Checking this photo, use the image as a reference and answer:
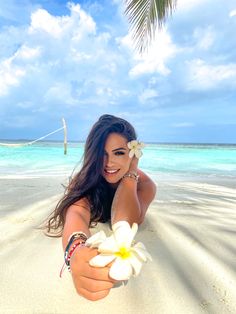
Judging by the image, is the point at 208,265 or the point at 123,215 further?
the point at 123,215

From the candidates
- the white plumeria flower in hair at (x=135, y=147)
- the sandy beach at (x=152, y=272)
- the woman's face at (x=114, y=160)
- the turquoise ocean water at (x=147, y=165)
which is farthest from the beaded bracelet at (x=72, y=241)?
the turquoise ocean water at (x=147, y=165)

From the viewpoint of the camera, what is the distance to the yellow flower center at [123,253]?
0.79 m

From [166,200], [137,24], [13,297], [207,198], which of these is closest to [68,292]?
[13,297]

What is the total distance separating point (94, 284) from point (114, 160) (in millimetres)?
902

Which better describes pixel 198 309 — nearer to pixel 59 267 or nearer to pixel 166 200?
pixel 59 267

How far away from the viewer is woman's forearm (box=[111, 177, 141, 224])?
1.52 metres

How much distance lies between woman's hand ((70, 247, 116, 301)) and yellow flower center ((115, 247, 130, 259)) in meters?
0.06

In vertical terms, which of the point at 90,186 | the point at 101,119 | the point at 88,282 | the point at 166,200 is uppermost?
the point at 101,119

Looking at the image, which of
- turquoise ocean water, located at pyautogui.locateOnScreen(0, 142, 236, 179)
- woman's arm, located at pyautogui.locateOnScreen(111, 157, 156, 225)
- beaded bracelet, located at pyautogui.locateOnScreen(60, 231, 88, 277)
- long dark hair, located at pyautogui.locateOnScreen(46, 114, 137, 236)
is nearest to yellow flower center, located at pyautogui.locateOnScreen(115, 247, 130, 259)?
beaded bracelet, located at pyautogui.locateOnScreen(60, 231, 88, 277)

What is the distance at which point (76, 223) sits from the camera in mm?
1234

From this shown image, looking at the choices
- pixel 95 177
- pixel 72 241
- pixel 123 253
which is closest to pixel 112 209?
pixel 95 177

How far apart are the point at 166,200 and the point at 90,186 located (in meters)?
1.60

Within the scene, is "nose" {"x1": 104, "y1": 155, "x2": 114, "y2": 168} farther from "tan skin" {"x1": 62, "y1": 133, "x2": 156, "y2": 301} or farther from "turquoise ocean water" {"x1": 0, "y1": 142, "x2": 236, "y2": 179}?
"turquoise ocean water" {"x1": 0, "y1": 142, "x2": 236, "y2": 179}

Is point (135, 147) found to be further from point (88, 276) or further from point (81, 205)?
point (88, 276)
